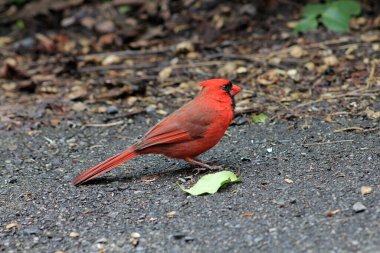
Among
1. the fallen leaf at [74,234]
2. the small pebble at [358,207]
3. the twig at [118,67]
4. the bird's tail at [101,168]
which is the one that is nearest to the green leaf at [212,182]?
the bird's tail at [101,168]

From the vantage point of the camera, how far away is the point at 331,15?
296 inches

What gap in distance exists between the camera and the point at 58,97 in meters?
7.03

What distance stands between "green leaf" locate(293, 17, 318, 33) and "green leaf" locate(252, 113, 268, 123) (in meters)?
1.78

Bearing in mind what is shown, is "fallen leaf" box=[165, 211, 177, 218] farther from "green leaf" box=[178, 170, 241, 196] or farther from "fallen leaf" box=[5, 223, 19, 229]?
"fallen leaf" box=[5, 223, 19, 229]

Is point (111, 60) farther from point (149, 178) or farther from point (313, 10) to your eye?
point (149, 178)

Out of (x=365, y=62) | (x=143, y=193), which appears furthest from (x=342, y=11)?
(x=143, y=193)

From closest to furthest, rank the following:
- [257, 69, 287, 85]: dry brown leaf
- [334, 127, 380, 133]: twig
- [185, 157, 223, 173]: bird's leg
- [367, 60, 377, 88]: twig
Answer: [185, 157, 223, 173]: bird's leg → [334, 127, 380, 133]: twig → [367, 60, 377, 88]: twig → [257, 69, 287, 85]: dry brown leaf

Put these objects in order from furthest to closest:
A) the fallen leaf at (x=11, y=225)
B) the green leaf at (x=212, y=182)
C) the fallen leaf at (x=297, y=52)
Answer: the fallen leaf at (x=297, y=52) → the green leaf at (x=212, y=182) → the fallen leaf at (x=11, y=225)

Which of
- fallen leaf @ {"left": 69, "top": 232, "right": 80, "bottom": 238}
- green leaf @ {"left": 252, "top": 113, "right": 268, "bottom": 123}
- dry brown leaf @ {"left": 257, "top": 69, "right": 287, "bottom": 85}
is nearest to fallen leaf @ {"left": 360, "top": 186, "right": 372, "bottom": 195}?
fallen leaf @ {"left": 69, "top": 232, "right": 80, "bottom": 238}

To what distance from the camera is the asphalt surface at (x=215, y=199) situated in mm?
3775

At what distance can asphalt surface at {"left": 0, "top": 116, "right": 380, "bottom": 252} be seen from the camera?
3.78 metres

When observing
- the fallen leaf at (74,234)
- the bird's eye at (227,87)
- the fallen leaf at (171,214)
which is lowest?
the fallen leaf at (171,214)

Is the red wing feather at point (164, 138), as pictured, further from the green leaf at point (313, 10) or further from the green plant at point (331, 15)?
the green leaf at point (313, 10)

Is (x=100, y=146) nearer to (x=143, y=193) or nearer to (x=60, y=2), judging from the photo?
(x=143, y=193)
